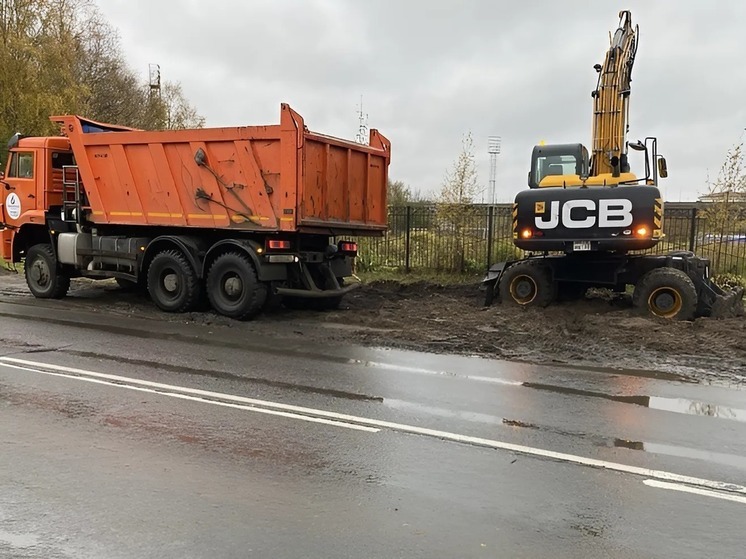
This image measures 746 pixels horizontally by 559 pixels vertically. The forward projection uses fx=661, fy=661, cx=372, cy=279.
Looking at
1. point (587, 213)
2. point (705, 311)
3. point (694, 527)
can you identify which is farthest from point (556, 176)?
point (694, 527)

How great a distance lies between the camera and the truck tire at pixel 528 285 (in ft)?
38.5

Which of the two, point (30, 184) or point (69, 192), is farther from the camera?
point (30, 184)

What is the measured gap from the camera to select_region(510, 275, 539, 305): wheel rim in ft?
38.8

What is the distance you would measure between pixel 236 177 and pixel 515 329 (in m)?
4.97

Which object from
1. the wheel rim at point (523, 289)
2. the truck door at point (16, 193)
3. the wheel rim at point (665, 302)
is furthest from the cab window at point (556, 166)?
the truck door at point (16, 193)

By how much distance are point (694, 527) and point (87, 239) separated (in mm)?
11542

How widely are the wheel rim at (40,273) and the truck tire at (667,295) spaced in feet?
36.2

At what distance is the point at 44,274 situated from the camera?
1318 cm

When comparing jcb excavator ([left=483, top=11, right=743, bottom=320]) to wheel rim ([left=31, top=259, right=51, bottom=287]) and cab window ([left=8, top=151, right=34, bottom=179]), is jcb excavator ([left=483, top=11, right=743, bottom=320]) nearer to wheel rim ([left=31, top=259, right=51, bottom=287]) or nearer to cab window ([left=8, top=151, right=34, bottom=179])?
wheel rim ([left=31, top=259, right=51, bottom=287])

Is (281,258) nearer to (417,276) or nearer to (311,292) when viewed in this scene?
(311,292)

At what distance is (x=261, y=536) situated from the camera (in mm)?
3562

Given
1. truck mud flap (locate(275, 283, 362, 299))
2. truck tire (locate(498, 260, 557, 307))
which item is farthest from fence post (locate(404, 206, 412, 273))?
truck mud flap (locate(275, 283, 362, 299))

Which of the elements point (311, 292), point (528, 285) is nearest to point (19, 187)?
point (311, 292)

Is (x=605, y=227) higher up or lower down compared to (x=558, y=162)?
lower down
